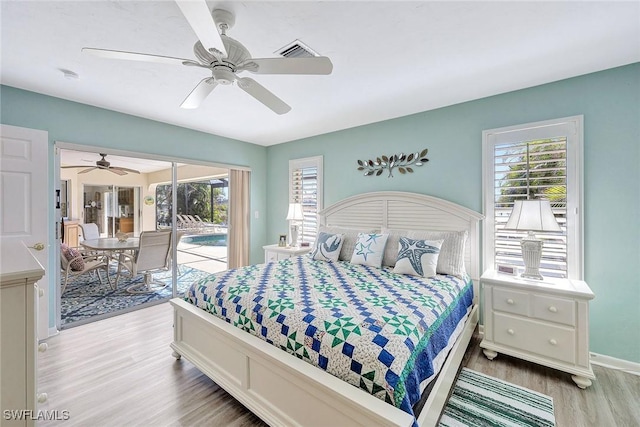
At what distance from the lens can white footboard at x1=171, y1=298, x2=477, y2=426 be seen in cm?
123

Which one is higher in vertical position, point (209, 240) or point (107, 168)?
point (107, 168)

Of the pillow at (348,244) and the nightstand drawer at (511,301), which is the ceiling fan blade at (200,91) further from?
the nightstand drawer at (511,301)

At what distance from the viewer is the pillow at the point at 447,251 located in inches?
101

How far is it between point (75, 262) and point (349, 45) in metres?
4.20

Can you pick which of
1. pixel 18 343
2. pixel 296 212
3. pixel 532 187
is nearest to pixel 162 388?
pixel 18 343

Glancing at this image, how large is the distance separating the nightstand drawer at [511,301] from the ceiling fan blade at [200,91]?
2798 mm

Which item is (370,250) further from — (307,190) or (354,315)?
(307,190)

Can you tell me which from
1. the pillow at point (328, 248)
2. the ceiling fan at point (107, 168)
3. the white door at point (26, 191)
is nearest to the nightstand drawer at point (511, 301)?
the pillow at point (328, 248)

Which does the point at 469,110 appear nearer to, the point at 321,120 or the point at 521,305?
the point at 321,120

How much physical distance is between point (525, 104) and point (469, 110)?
491mm

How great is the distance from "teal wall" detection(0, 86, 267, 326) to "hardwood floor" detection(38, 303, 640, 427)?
3.20 ft

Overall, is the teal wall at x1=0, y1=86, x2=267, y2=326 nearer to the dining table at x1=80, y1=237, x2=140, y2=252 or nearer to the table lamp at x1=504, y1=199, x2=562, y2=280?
the dining table at x1=80, y1=237, x2=140, y2=252

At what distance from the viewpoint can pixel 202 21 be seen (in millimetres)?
1177

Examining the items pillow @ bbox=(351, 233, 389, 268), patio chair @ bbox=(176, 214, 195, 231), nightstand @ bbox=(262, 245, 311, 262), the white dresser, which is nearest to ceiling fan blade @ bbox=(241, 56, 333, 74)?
the white dresser
